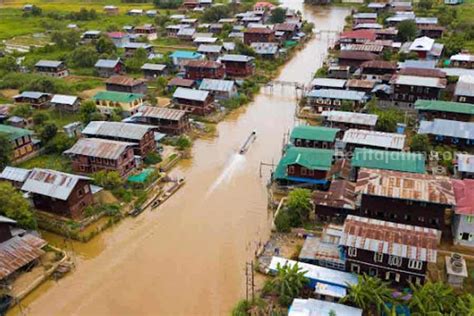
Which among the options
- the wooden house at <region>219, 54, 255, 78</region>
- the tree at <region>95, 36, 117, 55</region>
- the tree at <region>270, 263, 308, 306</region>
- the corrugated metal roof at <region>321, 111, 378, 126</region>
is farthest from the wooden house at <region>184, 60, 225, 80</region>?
the tree at <region>270, 263, 308, 306</region>

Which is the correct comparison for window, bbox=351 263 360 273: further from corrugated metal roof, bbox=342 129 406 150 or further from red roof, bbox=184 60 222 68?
red roof, bbox=184 60 222 68

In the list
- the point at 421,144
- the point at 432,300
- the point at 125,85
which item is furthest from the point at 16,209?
the point at 421,144

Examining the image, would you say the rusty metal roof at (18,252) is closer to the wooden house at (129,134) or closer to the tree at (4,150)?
the tree at (4,150)

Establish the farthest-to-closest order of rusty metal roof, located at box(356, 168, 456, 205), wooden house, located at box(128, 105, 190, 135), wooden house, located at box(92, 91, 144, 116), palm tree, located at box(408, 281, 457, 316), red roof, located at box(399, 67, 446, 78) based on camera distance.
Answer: red roof, located at box(399, 67, 446, 78) < wooden house, located at box(92, 91, 144, 116) < wooden house, located at box(128, 105, 190, 135) < rusty metal roof, located at box(356, 168, 456, 205) < palm tree, located at box(408, 281, 457, 316)

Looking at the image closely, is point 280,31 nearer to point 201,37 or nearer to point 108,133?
point 201,37

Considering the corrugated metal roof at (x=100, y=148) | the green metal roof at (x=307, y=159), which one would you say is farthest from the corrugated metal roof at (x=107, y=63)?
the green metal roof at (x=307, y=159)

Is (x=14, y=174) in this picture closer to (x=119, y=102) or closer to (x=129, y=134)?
(x=129, y=134)
